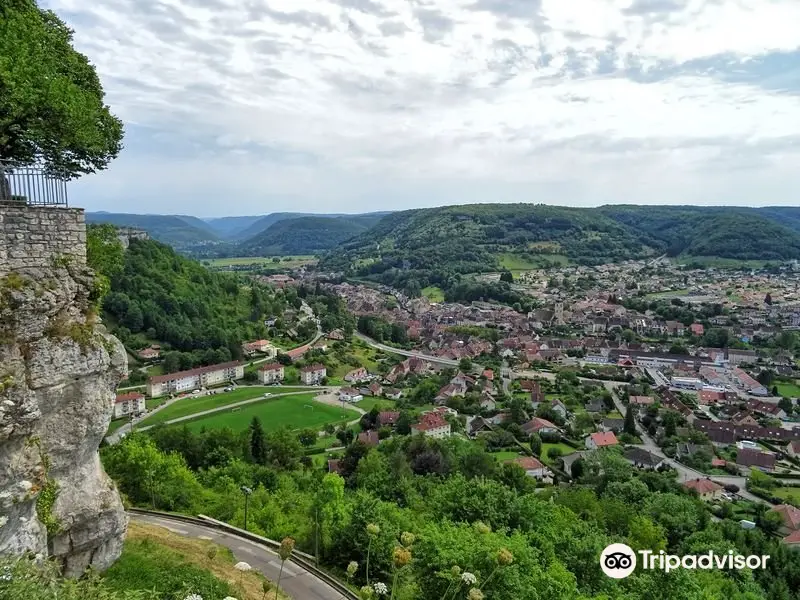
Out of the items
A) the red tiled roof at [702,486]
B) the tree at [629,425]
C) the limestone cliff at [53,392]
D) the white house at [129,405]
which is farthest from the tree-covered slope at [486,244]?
the limestone cliff at [53,392]

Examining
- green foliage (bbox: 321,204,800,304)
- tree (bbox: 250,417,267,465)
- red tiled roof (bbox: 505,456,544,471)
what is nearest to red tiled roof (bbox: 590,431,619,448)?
red tiled roof (bbox: 505,456,544,471)

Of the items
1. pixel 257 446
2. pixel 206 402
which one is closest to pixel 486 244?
pixel 206 402

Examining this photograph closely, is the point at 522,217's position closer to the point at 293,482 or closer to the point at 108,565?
the point at 293,482

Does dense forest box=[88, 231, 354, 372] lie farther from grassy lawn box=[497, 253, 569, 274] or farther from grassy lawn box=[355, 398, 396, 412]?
grassy lawn box=[497, 253, 569, 274]

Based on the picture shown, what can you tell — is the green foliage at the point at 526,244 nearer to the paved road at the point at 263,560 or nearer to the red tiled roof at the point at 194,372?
the red tiled roof at the point at 194,372

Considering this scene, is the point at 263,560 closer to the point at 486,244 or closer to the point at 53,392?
the point at 53,392

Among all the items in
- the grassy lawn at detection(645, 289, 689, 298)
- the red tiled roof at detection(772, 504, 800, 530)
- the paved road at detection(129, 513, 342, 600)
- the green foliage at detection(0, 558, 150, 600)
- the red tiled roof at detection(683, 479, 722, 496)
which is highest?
the green foliage at detection(0, 558, 150, 600)
